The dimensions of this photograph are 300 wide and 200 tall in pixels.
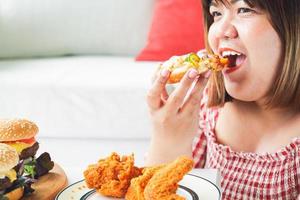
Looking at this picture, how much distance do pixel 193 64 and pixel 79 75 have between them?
53.7 inches

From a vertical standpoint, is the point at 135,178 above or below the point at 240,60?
below

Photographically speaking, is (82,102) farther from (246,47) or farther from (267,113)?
(246,47)

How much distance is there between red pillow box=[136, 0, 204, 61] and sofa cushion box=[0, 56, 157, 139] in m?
0.23

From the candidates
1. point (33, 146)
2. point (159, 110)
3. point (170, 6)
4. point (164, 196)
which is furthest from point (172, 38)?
point (164, 196)

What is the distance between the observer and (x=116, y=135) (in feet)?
8.59

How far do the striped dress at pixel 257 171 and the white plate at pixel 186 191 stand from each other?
373 mm

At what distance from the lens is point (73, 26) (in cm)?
316

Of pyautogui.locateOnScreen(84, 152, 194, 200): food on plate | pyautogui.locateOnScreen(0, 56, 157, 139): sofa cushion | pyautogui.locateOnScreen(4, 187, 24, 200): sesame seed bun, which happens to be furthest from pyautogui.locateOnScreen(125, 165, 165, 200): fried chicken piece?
pyautogui.locateOnScreen(0, 56, 157, 139): sofa cushion

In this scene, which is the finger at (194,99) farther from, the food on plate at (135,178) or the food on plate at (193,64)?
the food on plate at (135,178)

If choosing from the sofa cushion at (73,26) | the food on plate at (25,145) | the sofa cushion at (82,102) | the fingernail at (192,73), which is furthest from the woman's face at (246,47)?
the sofa cushion at (73,26)

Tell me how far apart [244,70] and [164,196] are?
49 centimetres

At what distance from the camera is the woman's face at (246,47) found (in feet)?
4.48

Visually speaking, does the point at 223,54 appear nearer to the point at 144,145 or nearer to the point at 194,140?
the point at 194,140

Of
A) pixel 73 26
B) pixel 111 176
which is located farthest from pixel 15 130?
pixel 73 26
